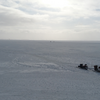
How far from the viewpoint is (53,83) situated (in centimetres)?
1498

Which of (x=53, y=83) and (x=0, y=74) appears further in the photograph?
(x=0, y=74)

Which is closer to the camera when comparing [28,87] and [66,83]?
[28,87]

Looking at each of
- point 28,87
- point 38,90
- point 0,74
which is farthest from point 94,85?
point 0,74

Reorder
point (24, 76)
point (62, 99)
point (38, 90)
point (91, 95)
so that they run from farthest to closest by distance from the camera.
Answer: point (24, 76)
point (38, 90)
point (91, 95)
point (62, 99)

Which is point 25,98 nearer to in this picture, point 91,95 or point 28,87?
point 28,87

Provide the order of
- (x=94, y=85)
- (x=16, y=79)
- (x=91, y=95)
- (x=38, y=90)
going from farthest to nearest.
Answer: (x=16, y=79) < (x=94, y=85) < (x=38, y=90) < (x=91, y=95)

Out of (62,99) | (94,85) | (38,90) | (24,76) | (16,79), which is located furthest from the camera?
(24,76)

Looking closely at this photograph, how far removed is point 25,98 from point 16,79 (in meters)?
5.19

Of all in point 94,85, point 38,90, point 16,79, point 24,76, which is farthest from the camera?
point 24,76

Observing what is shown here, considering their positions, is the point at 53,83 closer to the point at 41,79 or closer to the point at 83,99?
the point at 41,79

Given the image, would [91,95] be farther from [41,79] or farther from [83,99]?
[41,79]

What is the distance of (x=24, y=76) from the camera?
17219 millimetres

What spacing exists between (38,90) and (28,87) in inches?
51.7

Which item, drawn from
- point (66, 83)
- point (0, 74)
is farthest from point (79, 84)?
point (0, 74)
